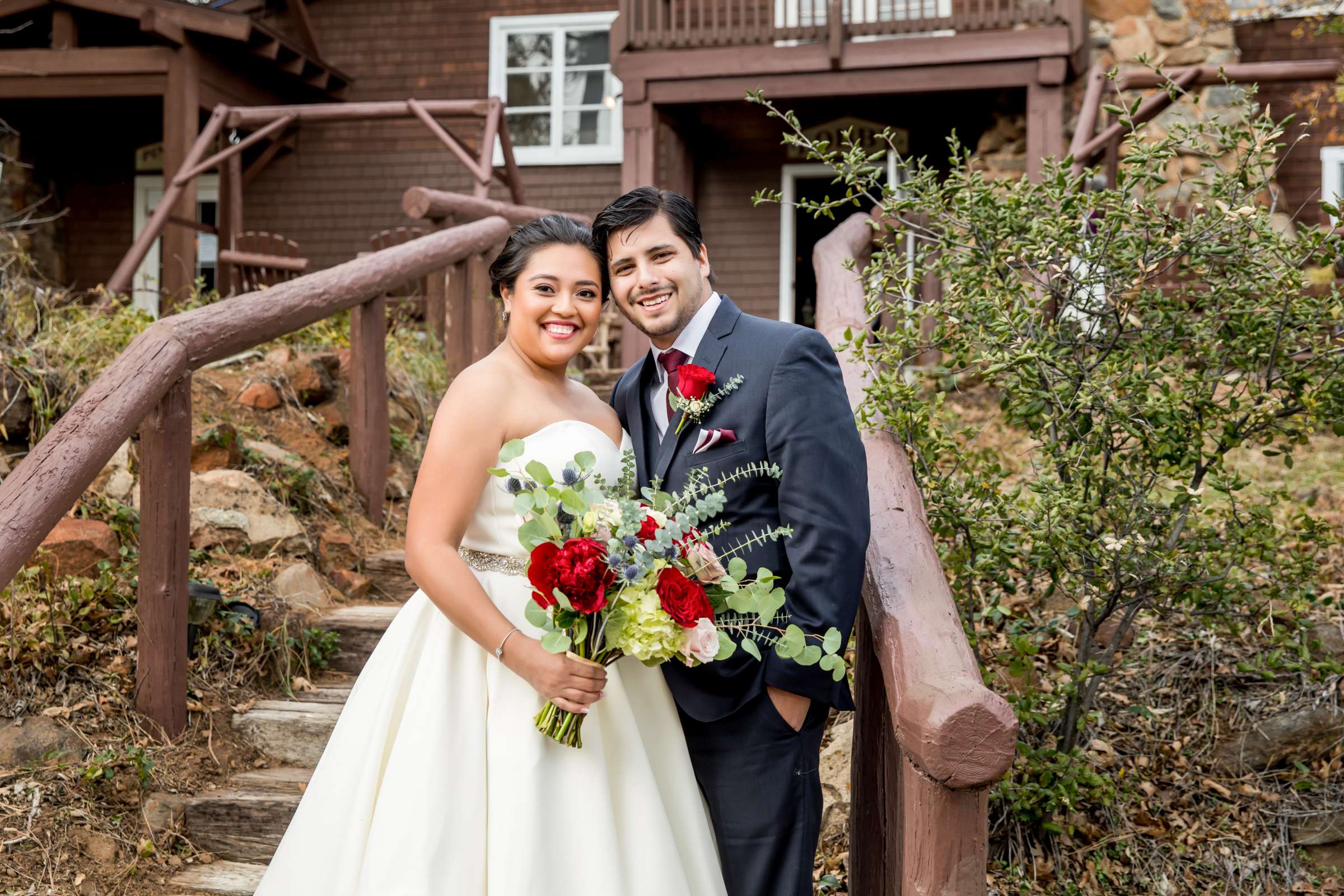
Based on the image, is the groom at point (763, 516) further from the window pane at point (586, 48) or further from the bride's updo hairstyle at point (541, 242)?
the window pane at point (586, 48)

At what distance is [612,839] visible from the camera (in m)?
2.28

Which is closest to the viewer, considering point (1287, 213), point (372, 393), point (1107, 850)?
point (1107, 850)

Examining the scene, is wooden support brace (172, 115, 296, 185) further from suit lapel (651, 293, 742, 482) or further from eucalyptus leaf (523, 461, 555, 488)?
eucalyptus leaf (523, 461, 555, 488)

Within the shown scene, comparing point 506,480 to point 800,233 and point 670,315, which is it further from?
point 800,233

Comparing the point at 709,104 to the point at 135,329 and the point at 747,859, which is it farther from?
the point at 747,859

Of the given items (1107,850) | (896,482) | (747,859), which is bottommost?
(1107,850)

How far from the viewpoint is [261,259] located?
9523mm

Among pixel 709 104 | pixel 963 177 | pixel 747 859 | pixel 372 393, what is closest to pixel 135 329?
pixel 372 393

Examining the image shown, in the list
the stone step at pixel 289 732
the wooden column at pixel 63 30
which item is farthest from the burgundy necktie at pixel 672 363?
the wooden column at pixel 63 30

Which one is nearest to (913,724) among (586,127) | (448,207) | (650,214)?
(650,214)

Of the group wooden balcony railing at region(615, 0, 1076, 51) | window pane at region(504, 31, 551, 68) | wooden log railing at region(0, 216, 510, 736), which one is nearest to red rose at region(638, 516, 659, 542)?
wooden log railing at region(0, 216, 510, 736)

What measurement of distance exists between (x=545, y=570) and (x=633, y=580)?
16 centimetres

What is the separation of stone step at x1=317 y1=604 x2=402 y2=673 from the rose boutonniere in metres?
1.94

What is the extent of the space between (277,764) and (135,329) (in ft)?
9.48
